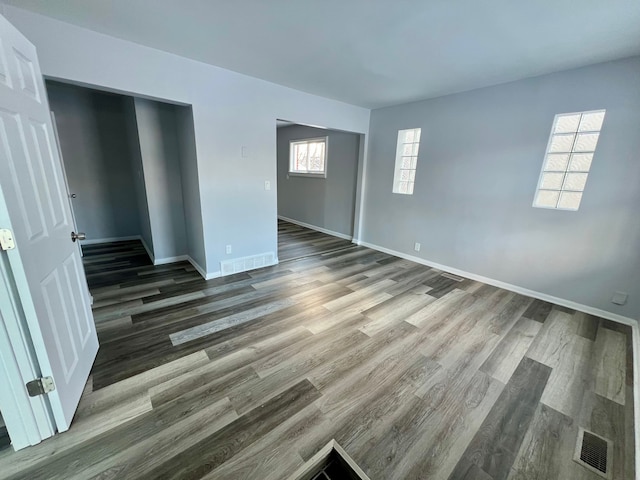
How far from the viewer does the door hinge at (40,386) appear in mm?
1297

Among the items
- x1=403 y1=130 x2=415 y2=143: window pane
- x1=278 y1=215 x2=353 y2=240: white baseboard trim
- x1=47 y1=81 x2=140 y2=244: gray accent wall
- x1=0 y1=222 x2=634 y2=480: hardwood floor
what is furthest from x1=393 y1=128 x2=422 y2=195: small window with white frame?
x1=47 y1=81 x2=140 y2=244: gray accent wall

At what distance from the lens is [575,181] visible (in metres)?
2.84

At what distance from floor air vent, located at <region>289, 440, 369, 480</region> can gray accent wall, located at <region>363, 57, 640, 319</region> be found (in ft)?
10.6

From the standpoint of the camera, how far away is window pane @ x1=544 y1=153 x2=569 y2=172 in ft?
9.45

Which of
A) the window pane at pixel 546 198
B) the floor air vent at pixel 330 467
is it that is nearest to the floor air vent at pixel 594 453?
the floor air vent at pixel 330 467

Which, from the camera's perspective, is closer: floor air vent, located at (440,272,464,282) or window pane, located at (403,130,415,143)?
floor air vent, located at (440,272,464,282)

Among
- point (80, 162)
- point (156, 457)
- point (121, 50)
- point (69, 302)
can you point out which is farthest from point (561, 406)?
point (80, 162)

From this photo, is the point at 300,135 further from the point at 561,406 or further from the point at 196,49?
the point at 561,406

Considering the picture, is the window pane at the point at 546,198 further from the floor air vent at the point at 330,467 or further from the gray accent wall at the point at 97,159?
the gray accent wall at the point at 97,159

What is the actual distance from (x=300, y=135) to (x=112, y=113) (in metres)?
3.74

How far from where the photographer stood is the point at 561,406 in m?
1.71

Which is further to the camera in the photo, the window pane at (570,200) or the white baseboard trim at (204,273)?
the white baseboard trim at (204,273)

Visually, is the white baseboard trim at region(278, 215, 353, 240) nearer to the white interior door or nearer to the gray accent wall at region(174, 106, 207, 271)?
the gray accent wall at region(174, 106, 207, 271)

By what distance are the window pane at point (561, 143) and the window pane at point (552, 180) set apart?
28 cm
